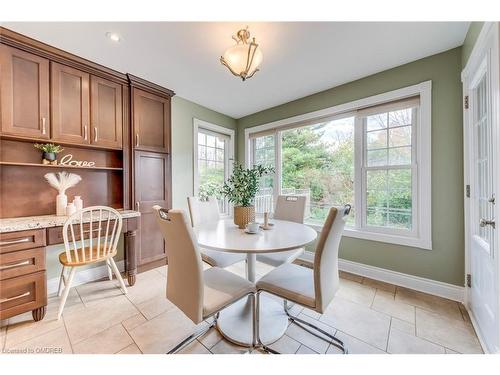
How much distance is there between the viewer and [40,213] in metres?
2.13

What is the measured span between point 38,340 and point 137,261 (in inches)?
44.1

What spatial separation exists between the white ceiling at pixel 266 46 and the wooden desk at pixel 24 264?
1.68m

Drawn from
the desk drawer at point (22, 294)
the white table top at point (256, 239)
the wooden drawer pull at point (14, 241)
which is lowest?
the desk drawer at point (22, 294)

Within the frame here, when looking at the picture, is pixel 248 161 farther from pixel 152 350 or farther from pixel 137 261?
pixel 152 350

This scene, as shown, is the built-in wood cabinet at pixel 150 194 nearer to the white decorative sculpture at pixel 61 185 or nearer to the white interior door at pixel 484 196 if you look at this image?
the white decorative sculpture at pixel 61 185

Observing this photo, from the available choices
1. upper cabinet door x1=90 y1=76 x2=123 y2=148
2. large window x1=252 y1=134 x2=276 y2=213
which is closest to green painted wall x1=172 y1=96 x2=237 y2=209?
upper cabinet door x1=90 y1=76 x2=123 y2=148

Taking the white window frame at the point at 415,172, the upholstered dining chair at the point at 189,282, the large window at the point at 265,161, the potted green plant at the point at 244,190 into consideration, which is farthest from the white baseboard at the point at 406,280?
the upholstered dining chair at the point at 189,282

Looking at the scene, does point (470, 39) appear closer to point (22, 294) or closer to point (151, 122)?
point (151, 122)

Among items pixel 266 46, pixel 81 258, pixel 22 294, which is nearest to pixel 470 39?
pixel 266 46

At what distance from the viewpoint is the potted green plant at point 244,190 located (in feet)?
5.86

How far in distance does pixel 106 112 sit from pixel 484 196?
3703 mm

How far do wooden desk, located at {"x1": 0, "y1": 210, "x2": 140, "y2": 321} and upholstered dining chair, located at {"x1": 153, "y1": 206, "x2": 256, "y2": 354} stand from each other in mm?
1261

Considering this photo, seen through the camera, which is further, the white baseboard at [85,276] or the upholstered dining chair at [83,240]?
the white baseboard at [85,276]

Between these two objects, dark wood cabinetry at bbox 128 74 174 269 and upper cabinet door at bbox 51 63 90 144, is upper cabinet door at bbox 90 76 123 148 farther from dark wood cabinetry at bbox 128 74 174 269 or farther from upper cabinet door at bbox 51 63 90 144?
dark wood cabinetry at bbox 128 74 174 269
